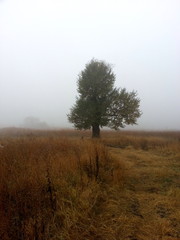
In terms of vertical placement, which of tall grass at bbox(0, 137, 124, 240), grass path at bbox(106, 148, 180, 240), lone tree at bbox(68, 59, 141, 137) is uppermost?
lone tree at bbox(68, 59, 141, 137)

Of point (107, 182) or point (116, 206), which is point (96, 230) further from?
point (107, 182)

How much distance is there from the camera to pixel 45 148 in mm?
7129

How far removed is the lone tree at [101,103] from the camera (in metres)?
17.3

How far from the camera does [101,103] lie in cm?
1769

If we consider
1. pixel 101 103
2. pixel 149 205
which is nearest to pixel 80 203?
pixel 149 205

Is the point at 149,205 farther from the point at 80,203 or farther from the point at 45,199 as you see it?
the point at 45,199

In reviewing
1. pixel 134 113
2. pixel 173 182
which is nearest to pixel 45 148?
pixel 173 182

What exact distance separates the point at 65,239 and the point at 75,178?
1872mm

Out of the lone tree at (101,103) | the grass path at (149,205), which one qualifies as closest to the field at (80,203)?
the grass path at (149,205)

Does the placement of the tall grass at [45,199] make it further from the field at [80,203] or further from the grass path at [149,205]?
the grass path at [149,205]

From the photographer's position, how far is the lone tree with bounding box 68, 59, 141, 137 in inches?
680

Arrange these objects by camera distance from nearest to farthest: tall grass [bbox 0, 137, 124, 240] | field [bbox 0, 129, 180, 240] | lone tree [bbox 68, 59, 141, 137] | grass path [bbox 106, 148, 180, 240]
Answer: tall grass [bbox 0, 137, 124, 240] → field [bbox 0, 129, 180, 240] → grass path [bbox 106, 148, 180, 240] → lone tree [bbox 68, 59, 141, 137]

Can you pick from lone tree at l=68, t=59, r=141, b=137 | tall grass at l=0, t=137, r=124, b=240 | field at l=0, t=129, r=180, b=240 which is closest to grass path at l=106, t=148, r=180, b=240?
field at l=0, t=129, r=180, b=240

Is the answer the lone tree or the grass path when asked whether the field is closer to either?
the grass path
